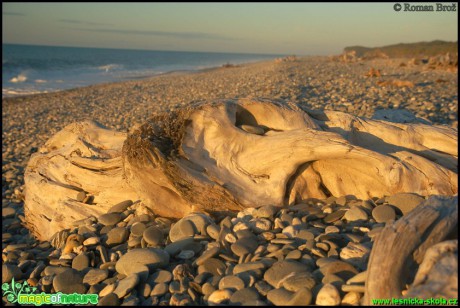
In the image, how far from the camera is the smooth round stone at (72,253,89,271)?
310 centimetres

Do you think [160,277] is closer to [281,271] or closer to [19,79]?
[281,271]

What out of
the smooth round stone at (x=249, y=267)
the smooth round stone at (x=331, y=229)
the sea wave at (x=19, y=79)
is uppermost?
the sea wave at (x=19, y=79)

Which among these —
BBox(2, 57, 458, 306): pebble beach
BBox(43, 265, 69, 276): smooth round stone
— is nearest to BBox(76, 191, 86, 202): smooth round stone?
BBox(2, 57, 458, 306): pebble beach

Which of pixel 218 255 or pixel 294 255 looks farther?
pixel 218 255

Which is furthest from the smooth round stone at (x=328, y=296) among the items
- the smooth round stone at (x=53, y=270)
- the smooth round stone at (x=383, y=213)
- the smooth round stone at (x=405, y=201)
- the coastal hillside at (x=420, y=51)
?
the coastal hillside at (x=420, y=51)

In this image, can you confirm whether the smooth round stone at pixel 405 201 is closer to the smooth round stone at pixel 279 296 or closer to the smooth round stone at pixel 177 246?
the smooth round stone at pixel 279 296

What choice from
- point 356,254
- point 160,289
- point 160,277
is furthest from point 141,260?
point 356,254

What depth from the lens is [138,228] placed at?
350 cm

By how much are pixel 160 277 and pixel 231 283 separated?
0.56 m

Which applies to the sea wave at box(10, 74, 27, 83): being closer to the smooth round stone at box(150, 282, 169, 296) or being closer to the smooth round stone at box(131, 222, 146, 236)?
the smooth round stone at box(131, 222, 146, 236)

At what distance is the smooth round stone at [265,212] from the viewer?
3.33 metres

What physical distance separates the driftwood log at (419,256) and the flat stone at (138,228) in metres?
2.15

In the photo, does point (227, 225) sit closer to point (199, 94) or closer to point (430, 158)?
point (430, 158)

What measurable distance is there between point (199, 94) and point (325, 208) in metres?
13.8
